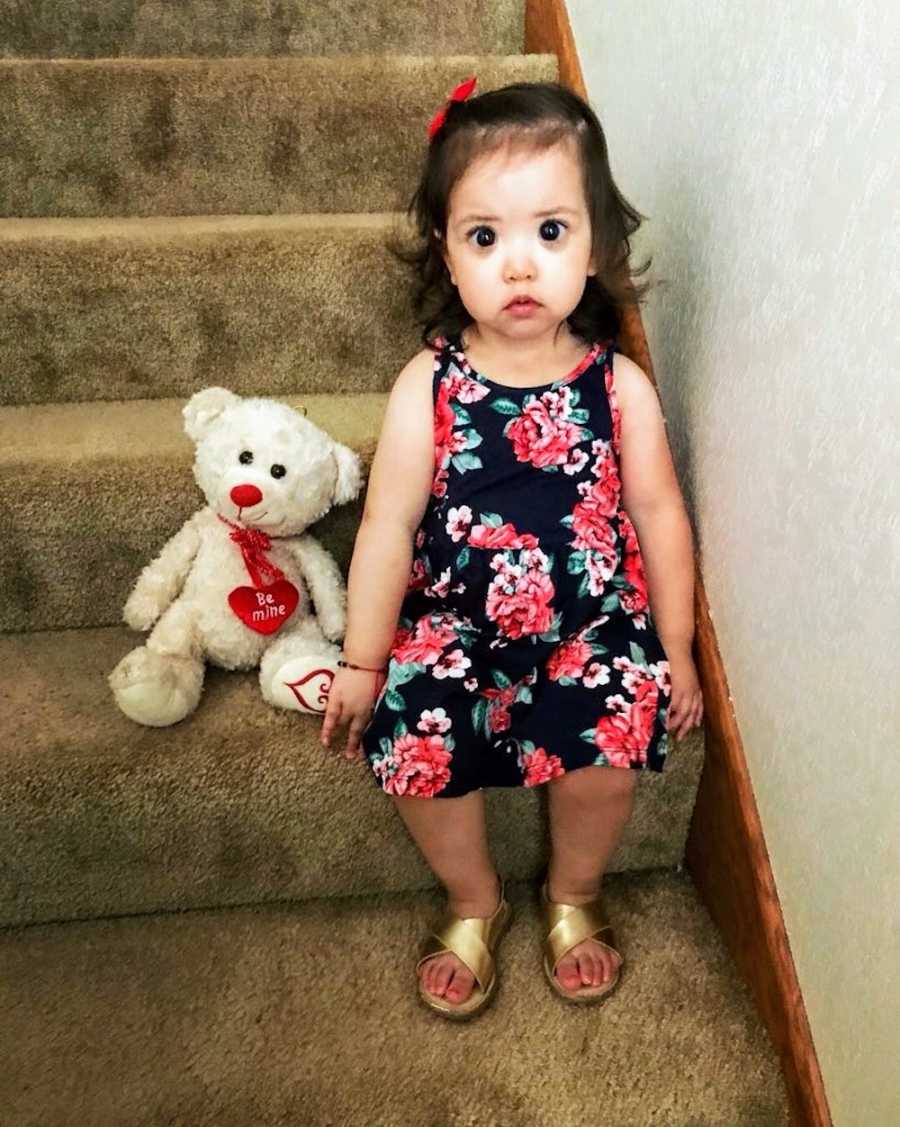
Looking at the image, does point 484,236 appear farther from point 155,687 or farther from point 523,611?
point 155,687

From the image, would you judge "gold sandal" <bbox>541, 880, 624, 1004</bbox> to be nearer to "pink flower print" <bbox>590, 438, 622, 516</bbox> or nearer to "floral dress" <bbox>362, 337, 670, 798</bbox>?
"floral dress" <bbox>362, 337, 670, 798</bbox>

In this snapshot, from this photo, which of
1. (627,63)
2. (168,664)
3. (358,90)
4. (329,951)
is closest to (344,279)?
(358,90)

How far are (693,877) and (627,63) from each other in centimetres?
94

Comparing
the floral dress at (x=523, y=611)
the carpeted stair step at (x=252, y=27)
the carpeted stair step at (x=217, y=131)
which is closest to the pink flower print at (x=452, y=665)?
the floral dress at (x=523, y=611)

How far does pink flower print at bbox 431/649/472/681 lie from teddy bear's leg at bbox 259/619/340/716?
0.12 metres

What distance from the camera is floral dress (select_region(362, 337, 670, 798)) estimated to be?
87cm

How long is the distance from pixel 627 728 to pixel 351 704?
265 millimetres

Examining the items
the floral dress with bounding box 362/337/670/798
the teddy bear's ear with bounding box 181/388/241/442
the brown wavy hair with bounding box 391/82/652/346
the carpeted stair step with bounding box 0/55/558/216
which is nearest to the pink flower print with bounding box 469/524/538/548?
the floral dress with bounding box 362/337/670/798

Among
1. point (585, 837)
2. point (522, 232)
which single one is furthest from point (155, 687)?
point (522, 232)

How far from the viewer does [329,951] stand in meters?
0.96

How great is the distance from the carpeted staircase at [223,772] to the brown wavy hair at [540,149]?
0.91 ft

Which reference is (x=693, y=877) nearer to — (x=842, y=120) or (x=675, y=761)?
(x=675, y=761)

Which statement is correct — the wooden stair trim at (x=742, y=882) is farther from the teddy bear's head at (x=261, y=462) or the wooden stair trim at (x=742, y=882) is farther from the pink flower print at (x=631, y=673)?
the teddy bear's head at (x=261, y=462)

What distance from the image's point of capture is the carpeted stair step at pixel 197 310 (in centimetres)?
114
